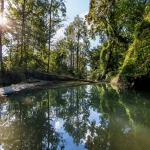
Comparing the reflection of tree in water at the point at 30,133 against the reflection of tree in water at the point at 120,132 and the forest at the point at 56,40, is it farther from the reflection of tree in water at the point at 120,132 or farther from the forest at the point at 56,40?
the forest at the point at 56,40

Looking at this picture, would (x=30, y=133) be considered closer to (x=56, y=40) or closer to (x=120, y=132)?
(x=120, y=132)

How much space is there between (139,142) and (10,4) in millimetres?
17591

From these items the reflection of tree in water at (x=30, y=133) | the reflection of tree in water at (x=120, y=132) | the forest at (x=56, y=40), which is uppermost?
the forest at (x=56, y=40)

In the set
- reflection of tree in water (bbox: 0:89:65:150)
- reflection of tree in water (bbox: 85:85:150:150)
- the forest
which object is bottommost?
reflection of tree in water (bbox: 0:89:65:150)

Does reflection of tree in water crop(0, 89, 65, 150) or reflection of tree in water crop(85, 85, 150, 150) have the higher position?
reflection of tree in water crop(85, 85, 150, 150)

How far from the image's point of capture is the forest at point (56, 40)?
1097cm

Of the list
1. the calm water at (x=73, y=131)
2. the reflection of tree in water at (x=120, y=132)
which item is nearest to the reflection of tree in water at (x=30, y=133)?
the calm water at (x=73, y=131)

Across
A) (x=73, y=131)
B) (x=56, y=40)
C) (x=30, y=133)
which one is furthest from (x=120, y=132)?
(x=56, y=40)

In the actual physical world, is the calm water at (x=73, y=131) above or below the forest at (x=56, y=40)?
below

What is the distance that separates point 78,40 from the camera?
33.2 meters

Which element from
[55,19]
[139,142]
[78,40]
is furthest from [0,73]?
[78,40]

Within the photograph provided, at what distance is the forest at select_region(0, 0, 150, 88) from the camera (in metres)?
11.0

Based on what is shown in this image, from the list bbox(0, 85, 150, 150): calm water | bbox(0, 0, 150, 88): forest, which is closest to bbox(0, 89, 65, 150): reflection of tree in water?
bbox(0, 85, 150, 150): calm water

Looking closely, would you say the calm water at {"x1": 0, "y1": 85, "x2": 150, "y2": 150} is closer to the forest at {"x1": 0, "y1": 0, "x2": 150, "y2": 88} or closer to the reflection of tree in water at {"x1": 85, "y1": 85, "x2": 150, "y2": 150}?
the reflection of tree in water at {"x1": 85, "y1": 85, "x2": 150, "y2": 150}
